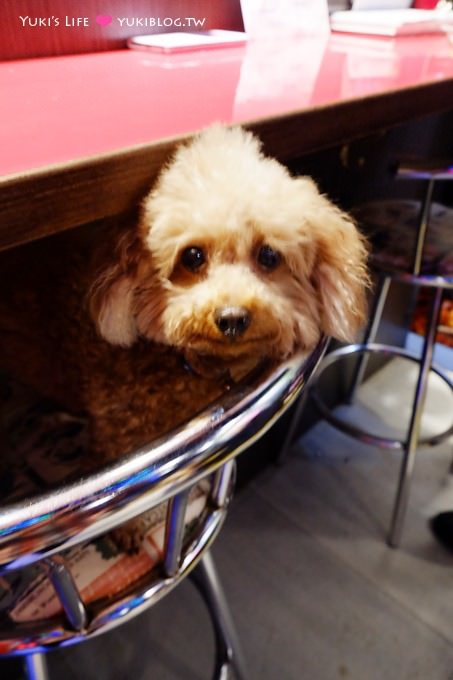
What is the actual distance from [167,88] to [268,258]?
0.83 feet

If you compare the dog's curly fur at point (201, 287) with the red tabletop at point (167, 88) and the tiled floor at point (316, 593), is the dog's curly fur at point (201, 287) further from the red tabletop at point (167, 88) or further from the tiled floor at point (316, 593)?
the tiled floor at point (316, 593)

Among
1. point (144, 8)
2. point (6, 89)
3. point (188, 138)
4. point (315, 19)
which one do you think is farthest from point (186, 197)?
point (315, 19)

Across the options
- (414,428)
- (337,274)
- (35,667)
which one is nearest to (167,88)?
(337,274)

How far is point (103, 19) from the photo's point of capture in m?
0.95

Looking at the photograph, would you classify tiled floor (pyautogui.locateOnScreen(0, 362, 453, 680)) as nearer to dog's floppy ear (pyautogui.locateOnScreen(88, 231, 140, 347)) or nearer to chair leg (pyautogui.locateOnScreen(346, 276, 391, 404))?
chair leg (pyautogui.locateOnScreen(346, 276, 391, 404))

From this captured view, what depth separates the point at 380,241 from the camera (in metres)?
1.16

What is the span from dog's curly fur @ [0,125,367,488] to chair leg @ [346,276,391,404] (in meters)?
0.59

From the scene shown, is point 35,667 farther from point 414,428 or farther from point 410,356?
point 410,356

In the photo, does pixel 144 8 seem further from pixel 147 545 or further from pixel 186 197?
pixel 147 545

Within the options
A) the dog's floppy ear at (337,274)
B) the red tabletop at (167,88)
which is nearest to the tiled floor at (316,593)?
the dog's floppy ear at (337,274)

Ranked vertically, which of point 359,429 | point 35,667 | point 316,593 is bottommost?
point 316,593

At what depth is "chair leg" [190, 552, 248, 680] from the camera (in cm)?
78

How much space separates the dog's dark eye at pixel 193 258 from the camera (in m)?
0.69

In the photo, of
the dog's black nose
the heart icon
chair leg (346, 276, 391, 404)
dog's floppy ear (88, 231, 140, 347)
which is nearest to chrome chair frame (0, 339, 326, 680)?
the dog's black nose
